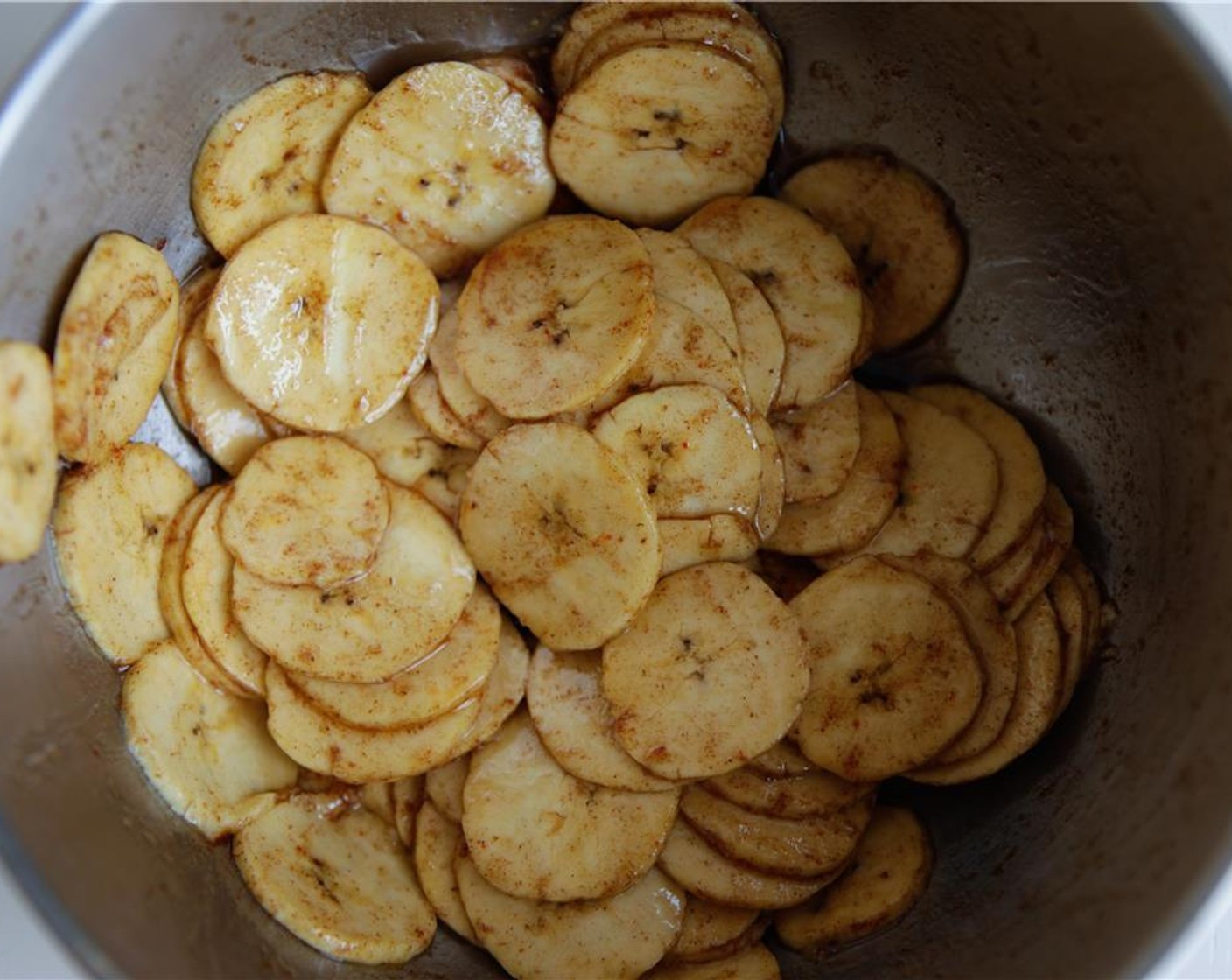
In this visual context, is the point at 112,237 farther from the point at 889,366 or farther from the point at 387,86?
the point at 889,366

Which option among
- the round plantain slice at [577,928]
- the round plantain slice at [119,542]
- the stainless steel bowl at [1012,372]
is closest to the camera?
Result: the stainless steel bowl at [1012,372]

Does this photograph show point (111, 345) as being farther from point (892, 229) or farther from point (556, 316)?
point (892, 229)

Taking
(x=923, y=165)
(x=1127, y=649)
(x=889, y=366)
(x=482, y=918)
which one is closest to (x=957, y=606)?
(x=1127, y=649)

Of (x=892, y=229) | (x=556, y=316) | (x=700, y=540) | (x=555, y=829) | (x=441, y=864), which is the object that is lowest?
(x=441, y=864)

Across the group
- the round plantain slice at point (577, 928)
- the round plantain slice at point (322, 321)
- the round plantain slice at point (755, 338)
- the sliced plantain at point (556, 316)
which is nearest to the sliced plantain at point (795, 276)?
the round plantain slice at point (755, 338)

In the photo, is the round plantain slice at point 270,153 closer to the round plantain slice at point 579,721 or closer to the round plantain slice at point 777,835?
the round plantain slice at point 579,721

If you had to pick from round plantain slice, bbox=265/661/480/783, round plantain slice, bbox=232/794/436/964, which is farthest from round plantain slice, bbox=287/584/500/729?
round plantain slice, bbox=232/794/436/964

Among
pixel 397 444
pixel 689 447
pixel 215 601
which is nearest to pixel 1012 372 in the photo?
pixel 689 447
